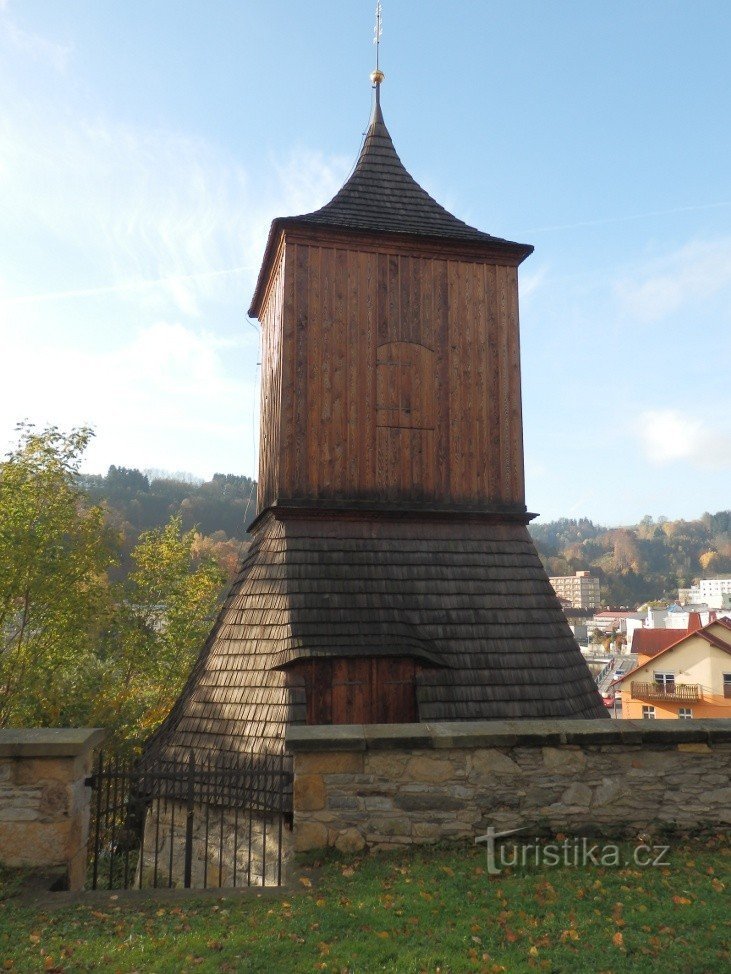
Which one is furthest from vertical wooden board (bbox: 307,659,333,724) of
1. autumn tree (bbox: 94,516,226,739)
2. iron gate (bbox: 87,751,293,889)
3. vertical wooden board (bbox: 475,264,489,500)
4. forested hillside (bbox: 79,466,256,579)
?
forested hillside (bbox: 79,466,256,579)

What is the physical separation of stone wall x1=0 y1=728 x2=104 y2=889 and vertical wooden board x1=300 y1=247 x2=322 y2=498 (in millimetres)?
4616

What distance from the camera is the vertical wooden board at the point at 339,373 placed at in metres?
9.17

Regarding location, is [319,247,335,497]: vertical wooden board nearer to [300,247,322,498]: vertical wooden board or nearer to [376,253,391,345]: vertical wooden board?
[300,247,322,498]: vertical wooden board

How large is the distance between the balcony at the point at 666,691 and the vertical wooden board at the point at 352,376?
1167 inches

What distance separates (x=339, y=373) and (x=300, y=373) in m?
0.55

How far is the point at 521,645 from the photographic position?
27.8ft

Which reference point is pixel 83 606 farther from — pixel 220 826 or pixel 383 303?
pixel 383 303

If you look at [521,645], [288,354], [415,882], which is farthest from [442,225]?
[415,882]

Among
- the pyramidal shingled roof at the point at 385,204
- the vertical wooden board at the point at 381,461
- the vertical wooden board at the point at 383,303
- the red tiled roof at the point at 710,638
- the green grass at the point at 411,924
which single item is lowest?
the green grass at the point at 411,924

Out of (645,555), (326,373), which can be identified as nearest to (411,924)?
(326,373)

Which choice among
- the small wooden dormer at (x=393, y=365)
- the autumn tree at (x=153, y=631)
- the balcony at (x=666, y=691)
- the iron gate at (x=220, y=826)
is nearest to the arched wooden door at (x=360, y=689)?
the iron gate at (x=220, y=826)

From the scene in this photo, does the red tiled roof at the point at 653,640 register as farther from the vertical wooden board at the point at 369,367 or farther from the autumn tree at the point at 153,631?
the vertical wooden board at the point at 369,367

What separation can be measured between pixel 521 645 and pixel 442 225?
20.8 ft

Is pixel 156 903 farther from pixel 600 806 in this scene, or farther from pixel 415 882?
pixel 600 806
